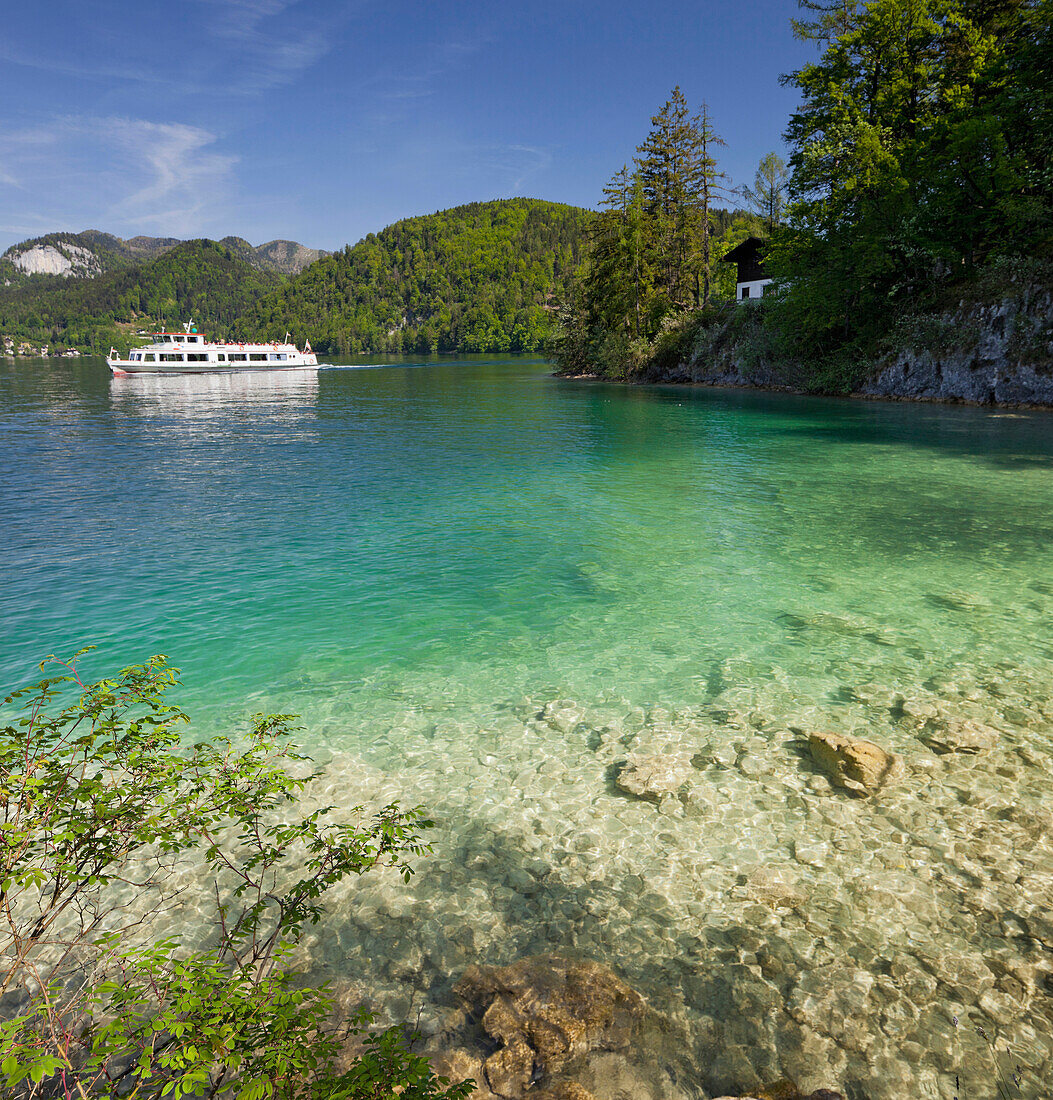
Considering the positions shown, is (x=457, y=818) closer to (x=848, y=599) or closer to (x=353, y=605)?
(x=353, y=605)

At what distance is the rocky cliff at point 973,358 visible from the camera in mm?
34438

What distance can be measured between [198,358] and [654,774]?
115 metres

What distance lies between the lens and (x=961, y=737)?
7082 mm

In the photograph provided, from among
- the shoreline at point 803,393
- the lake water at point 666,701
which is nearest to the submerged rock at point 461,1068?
the lake water at point 666,701

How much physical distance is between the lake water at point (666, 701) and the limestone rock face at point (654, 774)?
0.13m

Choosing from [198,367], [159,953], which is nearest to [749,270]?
[159,953]

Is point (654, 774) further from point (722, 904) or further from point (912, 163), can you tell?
point (912, 163)

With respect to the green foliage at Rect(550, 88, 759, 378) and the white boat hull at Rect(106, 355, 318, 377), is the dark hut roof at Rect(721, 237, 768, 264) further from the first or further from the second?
the white boat hull at Rect(106, 355, 318, 377)

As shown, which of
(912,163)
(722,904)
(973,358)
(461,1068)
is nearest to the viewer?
(461,1068)

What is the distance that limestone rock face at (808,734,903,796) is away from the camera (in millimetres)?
6379

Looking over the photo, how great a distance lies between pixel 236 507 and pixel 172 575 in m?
6.34

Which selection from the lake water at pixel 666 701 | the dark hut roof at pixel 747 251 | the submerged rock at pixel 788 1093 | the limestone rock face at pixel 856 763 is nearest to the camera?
the submerged rock at pixel 788 1093

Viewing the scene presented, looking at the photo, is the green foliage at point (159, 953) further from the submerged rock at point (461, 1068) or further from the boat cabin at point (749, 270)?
the boat cabin at point (749, 270)

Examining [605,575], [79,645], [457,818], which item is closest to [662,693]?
[457,818]
